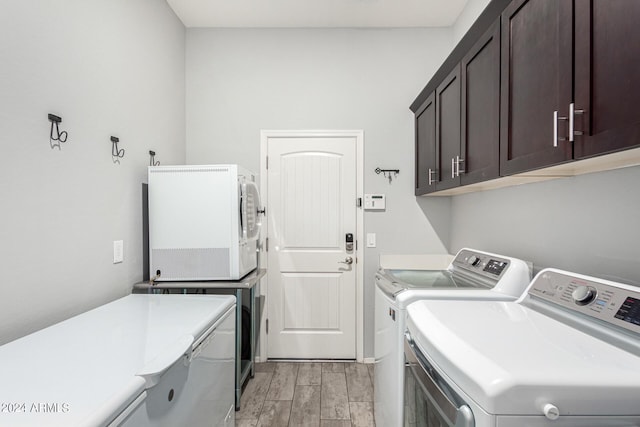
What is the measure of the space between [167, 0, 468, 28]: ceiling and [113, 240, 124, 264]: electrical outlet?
6.38ft

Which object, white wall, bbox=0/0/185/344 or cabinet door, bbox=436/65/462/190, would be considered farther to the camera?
cabinet door, bbox=436/65/462/190

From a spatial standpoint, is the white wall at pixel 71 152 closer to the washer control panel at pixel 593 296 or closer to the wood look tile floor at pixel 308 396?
the wood look tile floor at pixel 308 396

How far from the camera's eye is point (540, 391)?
669 millimetres

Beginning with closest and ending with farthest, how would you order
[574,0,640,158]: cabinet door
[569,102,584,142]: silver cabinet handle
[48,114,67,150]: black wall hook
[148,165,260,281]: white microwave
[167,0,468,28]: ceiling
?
[574,0,640,158]: cabinet door → [569,102,584,142]: silver cabinet handle → [48,114,67,150]: black wall hook → [148,165,260,281]: white microwave → [167,0,468,28]: ceiling

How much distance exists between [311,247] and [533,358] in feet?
6.96

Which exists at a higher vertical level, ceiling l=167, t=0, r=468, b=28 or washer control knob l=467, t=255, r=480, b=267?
ceiling l=167, t=0, r=468, b=28

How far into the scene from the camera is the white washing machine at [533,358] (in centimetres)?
67

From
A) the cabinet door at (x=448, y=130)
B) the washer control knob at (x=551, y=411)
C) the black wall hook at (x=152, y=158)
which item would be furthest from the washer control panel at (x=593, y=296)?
the black wall hook at (x=152, y=158)

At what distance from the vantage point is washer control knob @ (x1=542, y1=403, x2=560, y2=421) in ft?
2.17

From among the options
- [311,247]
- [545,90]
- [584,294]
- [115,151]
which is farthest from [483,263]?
[115,151]

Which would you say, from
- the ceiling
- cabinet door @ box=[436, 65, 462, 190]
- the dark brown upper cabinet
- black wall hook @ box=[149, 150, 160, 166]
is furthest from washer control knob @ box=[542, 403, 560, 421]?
the ceiling

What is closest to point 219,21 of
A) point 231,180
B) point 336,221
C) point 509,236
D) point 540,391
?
point 231,180

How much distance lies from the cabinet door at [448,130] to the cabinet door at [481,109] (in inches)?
3.2

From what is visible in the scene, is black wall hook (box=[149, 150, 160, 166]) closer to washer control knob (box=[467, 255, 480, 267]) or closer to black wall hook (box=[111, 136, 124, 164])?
black wall hook (box=[111, 136, 124, 164])
